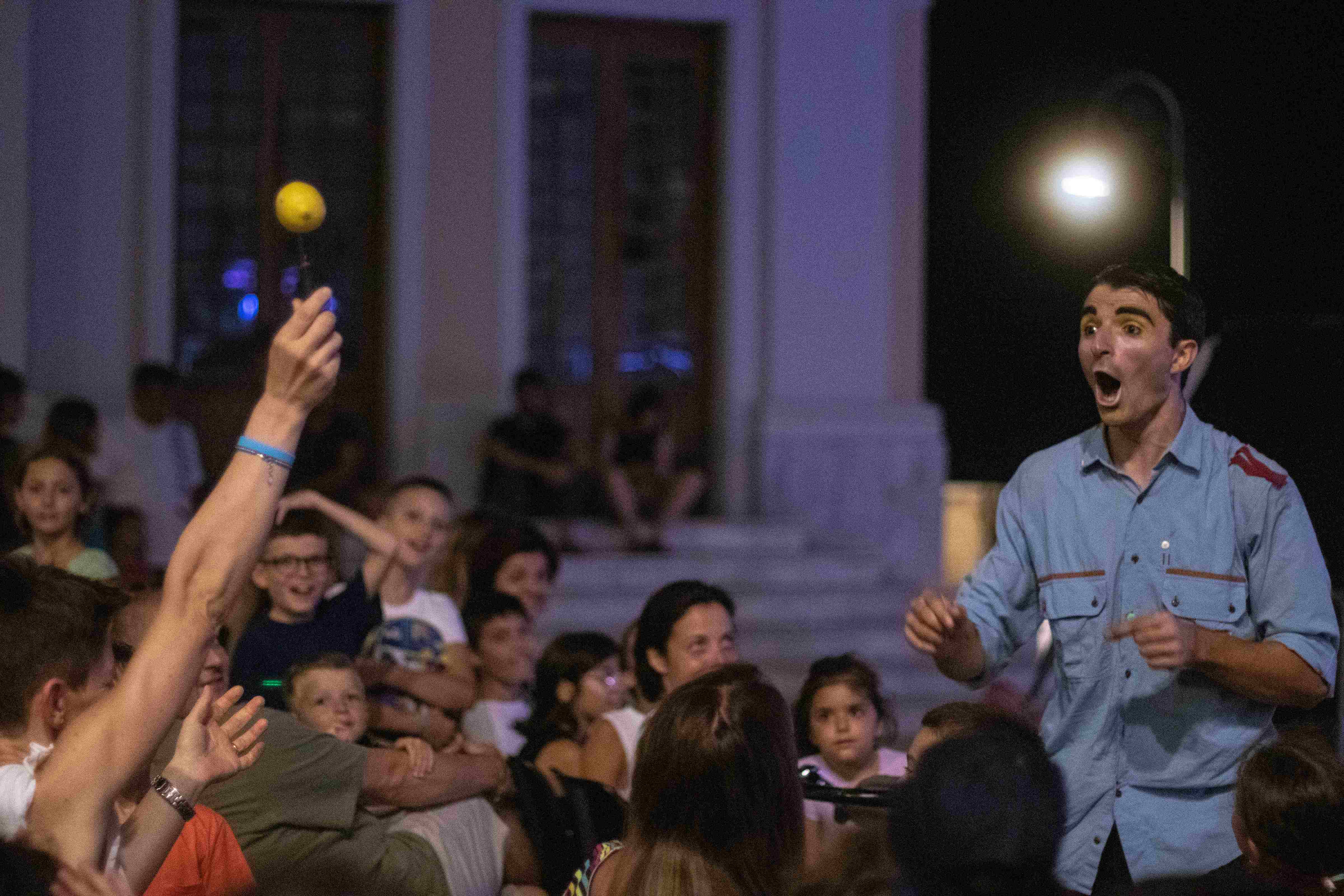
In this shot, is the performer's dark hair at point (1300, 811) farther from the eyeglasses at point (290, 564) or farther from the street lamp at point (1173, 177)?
the street lamp at point (1173, 177)

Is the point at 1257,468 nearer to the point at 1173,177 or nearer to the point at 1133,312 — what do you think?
the point at 1133,312

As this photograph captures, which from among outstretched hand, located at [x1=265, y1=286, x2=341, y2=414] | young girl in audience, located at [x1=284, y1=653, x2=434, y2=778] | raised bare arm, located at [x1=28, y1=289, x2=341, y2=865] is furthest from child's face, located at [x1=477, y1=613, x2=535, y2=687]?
outstretched hand, located at [x1=265, y1=286, x2=341, y2=414]

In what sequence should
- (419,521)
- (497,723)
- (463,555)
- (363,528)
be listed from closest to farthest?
(497,723) < (363,528) < (419,521) < (463,555)

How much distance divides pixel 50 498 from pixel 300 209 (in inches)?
109

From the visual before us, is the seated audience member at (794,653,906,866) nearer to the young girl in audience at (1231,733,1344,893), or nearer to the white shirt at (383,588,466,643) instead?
the white shirt at (383,588,466,643)

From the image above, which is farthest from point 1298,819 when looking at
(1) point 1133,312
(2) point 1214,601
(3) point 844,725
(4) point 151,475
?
(4) point 151,475

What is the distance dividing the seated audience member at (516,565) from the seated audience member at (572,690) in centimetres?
58

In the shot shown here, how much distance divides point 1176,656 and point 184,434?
6763mm

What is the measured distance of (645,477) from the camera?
942 centimetres

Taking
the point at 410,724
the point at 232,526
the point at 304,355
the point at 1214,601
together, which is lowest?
the point at 410,724

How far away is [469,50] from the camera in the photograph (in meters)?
9.94

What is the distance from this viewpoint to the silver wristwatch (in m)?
2.29

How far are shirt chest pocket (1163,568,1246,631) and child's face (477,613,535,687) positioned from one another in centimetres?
281

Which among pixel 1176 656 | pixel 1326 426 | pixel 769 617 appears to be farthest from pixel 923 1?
pixel 1176 656
